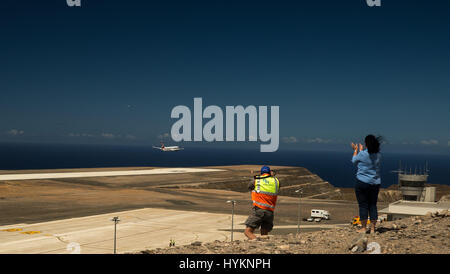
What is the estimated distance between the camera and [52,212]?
146 ft

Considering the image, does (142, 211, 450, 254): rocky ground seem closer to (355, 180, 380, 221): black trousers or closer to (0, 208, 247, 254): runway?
(355, 180, 380, 221): black trousers

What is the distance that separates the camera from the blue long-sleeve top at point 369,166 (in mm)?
11094

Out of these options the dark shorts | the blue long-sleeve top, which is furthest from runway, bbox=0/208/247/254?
the blue long-sleeve top

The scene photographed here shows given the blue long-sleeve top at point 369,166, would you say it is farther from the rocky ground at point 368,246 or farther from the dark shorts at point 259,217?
the dark shorts at point 259,217

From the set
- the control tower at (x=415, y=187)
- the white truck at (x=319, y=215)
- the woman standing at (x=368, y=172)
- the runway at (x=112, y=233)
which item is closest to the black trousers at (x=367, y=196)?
the woman standing at (x=368, y=172)

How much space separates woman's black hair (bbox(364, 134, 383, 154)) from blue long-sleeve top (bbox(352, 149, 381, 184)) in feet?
0.39

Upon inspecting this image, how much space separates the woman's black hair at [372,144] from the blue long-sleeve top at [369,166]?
117 mm

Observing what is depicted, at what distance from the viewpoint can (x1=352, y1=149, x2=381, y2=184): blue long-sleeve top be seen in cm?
1109

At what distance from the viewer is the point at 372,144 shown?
439 inches

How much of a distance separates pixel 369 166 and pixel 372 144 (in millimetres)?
650

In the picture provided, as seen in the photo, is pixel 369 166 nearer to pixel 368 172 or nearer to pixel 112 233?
pixel 368 172

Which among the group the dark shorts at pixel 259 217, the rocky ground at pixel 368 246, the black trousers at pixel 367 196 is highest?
the black trousers at pixel 367 196

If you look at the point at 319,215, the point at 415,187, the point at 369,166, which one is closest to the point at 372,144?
the point at 369,166
